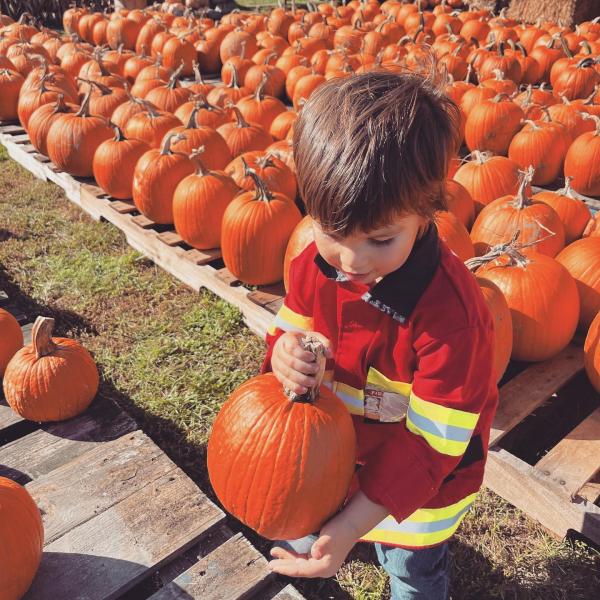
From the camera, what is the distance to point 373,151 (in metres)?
1.21

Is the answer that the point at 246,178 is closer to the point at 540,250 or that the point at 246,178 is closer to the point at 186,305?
the point at 186,305

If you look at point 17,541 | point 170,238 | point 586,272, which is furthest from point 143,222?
point 586,272

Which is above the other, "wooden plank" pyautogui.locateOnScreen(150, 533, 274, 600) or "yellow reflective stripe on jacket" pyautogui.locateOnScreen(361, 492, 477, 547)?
"yellow reflective stripe on jacket" pyautogui.locateOnScreen(361, 492, 477, 547)

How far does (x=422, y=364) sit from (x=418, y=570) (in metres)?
0.79

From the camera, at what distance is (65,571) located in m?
2.07

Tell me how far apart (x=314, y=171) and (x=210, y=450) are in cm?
94

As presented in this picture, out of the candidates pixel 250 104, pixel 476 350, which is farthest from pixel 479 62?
pixel 476 350

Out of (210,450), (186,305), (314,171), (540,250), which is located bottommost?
(186,305)

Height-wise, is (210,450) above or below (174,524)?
above

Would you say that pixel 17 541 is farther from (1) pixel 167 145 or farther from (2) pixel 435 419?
(1) pixel 167 145

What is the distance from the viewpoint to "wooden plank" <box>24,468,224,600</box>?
2039 millimetres

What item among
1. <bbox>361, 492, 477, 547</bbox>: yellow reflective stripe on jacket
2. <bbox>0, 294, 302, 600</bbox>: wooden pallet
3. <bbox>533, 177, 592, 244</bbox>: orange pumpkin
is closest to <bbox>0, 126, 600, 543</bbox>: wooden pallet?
<bbox>361, 492, 477, 547</bbox>: yellow reflective stripe on jacket

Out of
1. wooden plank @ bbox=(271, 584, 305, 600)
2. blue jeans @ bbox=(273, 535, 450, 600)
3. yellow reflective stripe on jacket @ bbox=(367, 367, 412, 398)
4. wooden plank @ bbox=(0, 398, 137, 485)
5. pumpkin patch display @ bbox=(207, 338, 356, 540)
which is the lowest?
wooden plank @ bbox=(0, 398, 137, 485)

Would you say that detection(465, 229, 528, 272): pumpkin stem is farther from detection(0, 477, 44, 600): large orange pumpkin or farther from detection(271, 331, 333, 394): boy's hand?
detection(0, 477, 44, 600): large orange pumpkin
